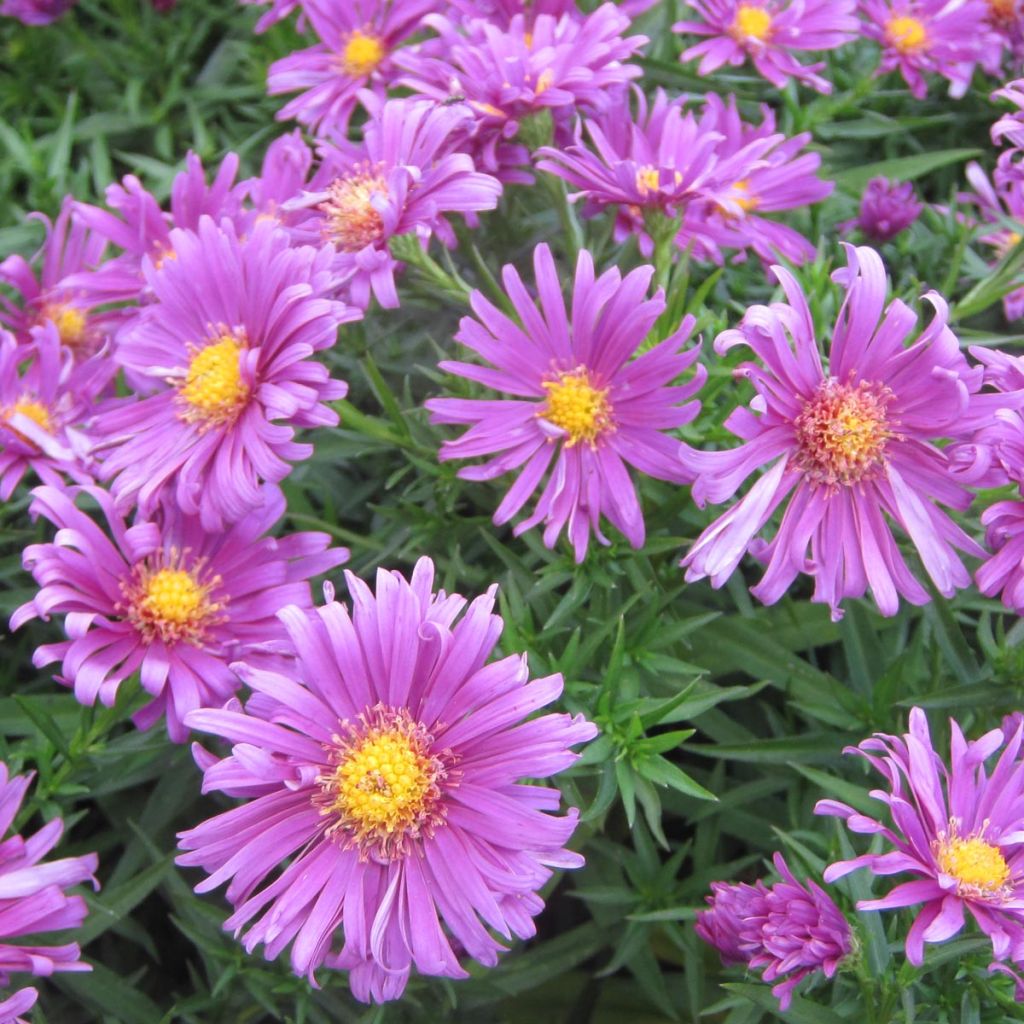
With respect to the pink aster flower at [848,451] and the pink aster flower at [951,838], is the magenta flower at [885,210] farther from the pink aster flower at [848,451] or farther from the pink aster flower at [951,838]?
the pink aster flower at [951,838]

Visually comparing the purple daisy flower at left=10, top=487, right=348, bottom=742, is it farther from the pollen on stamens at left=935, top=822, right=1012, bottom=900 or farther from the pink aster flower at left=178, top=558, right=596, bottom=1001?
the pollen on stamens at left=935, top=822, right=1012, bottom=900

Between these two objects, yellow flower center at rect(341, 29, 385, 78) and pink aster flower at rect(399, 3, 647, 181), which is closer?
pink aster flower at rect(399, 3, 647, 181)

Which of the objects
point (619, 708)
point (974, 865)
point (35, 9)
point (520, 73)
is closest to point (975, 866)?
point (974, 865)

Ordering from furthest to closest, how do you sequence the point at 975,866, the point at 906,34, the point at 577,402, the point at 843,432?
the point at 906,34, the point at 577,402, the point at 843,432, the point at 975,866

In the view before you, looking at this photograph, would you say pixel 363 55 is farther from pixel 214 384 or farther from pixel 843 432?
pixel 843 432

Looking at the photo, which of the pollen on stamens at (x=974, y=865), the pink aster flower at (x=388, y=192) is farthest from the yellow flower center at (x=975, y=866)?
the pink aster flower at (x=388, y=192)

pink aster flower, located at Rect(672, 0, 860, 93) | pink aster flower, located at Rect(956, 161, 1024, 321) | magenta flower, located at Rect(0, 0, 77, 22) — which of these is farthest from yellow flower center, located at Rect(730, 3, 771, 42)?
magenta flower, located at Rect(0, 0, 77, 22)
